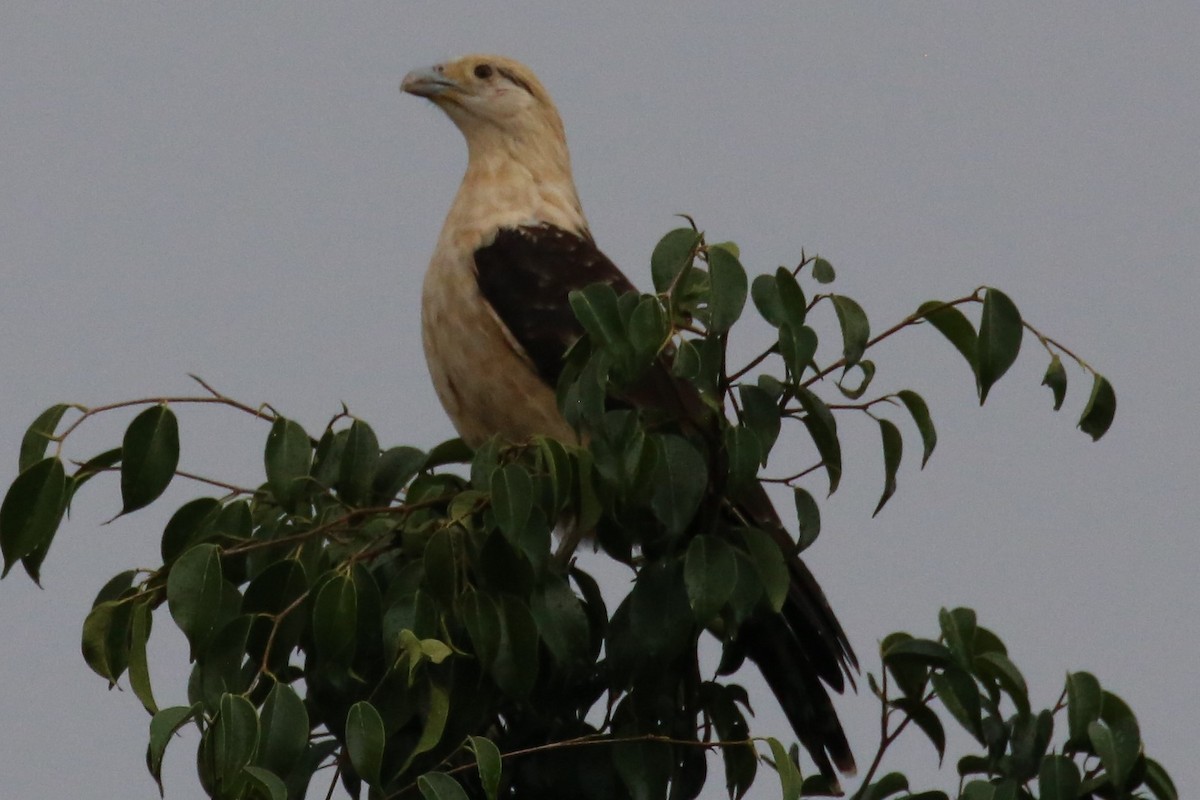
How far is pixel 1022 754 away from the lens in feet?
11.7

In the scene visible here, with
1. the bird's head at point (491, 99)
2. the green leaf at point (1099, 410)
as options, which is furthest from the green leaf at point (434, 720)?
the bird's head at point (491, 99)

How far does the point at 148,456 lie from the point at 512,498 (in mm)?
694

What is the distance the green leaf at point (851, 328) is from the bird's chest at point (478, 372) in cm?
173

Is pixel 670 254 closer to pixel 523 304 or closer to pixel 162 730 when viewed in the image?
pixel 162 730

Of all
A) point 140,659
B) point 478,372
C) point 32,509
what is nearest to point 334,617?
point 140,659

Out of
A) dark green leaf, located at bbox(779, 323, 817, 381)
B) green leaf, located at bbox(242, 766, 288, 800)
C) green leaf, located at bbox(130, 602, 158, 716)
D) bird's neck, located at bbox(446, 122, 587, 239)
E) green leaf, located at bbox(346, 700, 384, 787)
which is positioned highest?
bird's neck, located at bbox(446, 122, 587, 239)

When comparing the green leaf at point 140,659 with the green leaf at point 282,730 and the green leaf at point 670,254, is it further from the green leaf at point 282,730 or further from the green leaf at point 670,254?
the green leaf at point 670,254

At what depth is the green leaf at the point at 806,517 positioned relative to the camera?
11.4ft

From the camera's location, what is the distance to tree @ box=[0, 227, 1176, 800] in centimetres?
314

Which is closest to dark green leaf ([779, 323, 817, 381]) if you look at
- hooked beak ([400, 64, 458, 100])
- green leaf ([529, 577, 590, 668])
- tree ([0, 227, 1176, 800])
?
tree ([0, 227, 1176, 800])

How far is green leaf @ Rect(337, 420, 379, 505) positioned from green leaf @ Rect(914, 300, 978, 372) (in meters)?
1.20

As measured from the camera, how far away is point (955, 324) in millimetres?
3338

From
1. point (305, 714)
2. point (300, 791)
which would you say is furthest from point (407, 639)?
point (300, 791)

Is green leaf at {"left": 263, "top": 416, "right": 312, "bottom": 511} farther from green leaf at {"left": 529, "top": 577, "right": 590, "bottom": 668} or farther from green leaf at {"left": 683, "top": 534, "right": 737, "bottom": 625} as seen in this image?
green leaf at {"left": 683, "top": 534, "right": 737, "bottom": 625}
